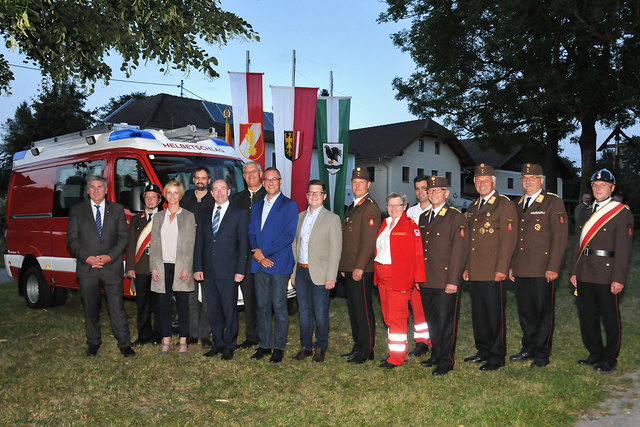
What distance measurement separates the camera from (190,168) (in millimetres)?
8344

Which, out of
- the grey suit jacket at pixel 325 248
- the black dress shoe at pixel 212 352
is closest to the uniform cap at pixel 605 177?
the grey suit jacket at pixel 325 248

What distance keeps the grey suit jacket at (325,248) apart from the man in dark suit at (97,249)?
2.14 meters

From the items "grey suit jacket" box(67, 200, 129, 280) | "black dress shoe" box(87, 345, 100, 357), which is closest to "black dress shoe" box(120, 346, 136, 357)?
"black dress shoe" box(87, 345, 100, 357)

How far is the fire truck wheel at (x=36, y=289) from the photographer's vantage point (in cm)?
975

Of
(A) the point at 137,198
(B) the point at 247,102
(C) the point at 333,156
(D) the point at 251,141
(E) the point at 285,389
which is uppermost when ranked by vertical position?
(B) the point at 247,102

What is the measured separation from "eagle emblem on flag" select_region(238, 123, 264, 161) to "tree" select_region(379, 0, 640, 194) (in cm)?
1065

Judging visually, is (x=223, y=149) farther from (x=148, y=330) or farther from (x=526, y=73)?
(x=526, y=73)

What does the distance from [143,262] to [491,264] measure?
4007 millimetres

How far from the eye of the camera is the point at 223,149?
8.98 metres

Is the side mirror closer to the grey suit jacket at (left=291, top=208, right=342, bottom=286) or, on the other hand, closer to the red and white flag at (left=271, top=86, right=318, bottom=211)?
the grey suit jacket at (left=291, top=208, right=342, bottom=286)

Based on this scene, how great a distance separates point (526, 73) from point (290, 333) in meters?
14.7

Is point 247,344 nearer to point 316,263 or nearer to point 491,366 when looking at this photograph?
point 316,263

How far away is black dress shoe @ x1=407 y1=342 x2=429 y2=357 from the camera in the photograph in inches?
262

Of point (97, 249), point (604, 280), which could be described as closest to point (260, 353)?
point (97, 249)
